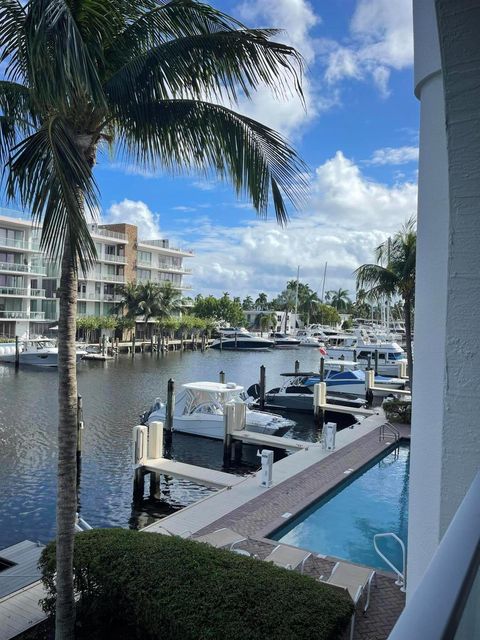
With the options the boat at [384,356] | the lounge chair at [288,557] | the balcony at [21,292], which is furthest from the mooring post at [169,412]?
the balcony at [21,292]

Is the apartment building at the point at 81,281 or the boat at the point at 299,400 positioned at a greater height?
the apartment building at the point at 81,281

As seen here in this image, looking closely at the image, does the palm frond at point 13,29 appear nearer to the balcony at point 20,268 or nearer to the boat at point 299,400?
the boat at point 299,400

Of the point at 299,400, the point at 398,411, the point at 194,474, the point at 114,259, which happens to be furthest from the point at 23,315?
the point at 194,474

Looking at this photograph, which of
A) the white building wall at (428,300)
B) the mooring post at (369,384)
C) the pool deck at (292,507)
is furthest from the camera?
the mooring post at (369,384)

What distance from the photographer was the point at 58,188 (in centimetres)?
540

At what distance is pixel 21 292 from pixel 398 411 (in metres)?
46.9

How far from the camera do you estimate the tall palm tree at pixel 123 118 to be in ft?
18.8

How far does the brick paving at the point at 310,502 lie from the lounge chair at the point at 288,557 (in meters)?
0.31

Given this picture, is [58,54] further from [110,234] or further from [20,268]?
[110,234]

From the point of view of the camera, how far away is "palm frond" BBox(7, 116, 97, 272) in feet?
17.4

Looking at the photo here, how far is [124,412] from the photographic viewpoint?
28984 millimetres

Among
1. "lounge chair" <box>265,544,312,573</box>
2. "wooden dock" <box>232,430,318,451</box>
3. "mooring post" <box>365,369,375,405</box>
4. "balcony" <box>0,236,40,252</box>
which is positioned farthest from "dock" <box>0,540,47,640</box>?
"balcony" <box>0,236,40,252</box>

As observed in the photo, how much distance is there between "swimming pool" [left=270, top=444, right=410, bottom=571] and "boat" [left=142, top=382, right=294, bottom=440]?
5971mm

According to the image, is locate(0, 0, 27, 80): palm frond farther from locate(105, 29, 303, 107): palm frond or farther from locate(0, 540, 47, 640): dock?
locate(0, 540, 47, 640): dock
